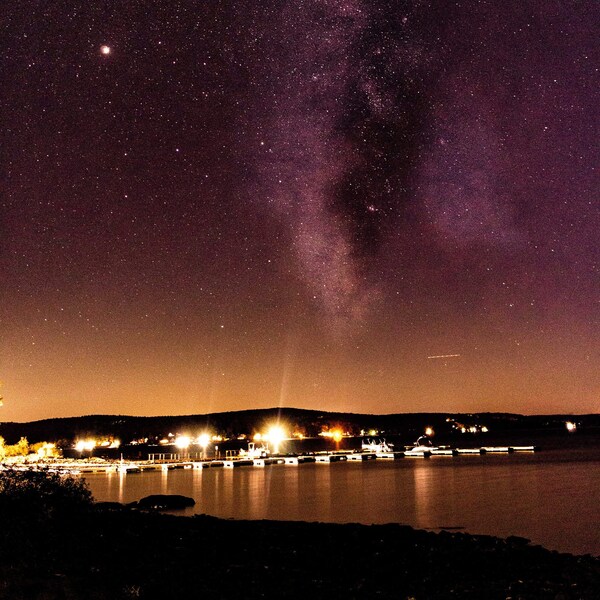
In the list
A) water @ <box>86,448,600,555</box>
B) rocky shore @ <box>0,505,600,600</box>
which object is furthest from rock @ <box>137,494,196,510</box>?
rocky shore @ <box>0,505,600,600</box>

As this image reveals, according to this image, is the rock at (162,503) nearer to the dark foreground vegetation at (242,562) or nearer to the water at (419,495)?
the water at (419,495)

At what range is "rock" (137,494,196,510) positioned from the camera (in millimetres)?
44188

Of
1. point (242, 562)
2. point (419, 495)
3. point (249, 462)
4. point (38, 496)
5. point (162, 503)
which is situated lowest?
point (419, 495)

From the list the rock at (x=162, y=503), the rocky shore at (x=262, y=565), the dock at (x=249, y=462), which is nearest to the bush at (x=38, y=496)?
the rocky shore at (x=262, y=565)

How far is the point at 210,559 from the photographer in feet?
63.7

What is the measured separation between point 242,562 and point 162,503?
2780 cm

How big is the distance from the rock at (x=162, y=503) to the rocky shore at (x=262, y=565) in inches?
712

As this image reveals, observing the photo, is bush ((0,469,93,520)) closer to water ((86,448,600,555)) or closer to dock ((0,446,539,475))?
water ((86,448,600,555))

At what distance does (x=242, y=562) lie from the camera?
19.1 m

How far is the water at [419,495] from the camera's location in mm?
38688

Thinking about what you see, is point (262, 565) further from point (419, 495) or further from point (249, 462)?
point (249, 462)

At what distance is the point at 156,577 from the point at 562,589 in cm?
974

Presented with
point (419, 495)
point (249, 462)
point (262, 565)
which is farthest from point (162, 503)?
point (249, 462)

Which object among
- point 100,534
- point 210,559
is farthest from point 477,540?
point 100,534
